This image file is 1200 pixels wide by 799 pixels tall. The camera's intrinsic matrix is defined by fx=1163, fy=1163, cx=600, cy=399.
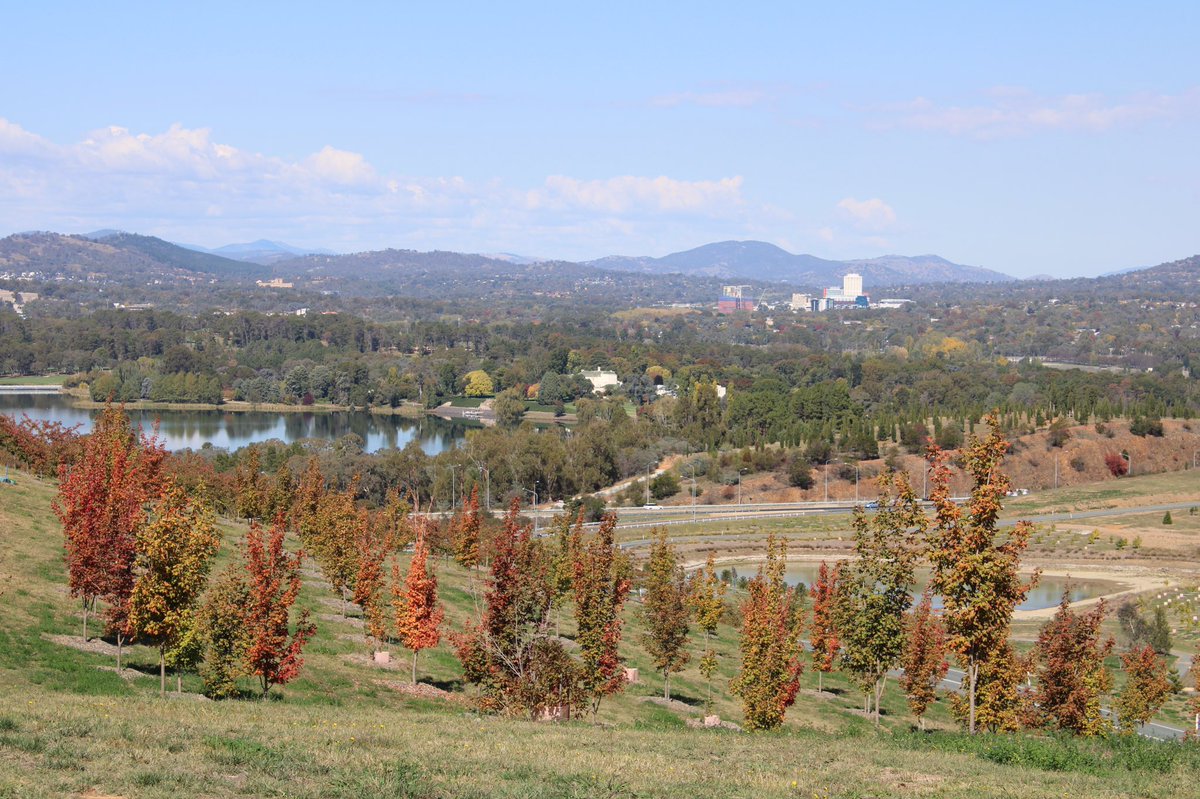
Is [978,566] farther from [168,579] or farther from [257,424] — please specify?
[257,424]

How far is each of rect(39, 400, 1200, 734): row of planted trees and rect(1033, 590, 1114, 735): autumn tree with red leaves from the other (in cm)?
4

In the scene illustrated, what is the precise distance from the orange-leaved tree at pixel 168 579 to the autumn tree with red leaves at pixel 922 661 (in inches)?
574

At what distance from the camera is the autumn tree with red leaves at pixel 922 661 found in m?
25.2

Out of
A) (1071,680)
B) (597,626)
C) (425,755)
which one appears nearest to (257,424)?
(597,626)

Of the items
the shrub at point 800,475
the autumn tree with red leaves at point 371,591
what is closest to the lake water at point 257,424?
the shrub at point 800,475

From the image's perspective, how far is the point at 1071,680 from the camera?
23.8 meters

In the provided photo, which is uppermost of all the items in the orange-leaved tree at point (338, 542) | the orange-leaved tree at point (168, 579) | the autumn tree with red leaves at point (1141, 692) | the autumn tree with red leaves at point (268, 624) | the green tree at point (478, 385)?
the orange-leaved tree at point (168, 579)

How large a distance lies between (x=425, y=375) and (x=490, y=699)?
473 ft

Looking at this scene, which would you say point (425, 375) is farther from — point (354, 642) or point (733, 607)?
point (354, 642)

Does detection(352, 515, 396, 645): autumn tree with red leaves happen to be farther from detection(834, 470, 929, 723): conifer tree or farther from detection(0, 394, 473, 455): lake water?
detection(0, 394, 473, 455): lake water

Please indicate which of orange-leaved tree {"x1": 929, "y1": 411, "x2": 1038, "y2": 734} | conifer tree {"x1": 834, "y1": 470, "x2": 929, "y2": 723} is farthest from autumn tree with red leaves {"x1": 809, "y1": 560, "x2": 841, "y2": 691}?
orange-leaved tree {"x1": 929, "y1": 411, "x2": 1038, "y2": 734}

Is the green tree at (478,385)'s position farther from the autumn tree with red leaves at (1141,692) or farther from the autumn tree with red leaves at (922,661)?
the autumn tree with red leaves at (922,661)

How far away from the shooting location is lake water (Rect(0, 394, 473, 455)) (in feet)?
374

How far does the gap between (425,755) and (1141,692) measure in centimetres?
2002
